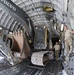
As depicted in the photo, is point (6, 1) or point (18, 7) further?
point (18, 7)

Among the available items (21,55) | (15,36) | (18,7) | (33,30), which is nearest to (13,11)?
(18,7)

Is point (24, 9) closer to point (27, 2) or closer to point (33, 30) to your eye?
point (27, 2)

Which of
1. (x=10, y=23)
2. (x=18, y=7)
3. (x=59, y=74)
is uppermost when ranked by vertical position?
(x=18, y=7)

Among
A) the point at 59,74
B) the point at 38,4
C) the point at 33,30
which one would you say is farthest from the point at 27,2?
the point at 59,74

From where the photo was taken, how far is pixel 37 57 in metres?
8.39

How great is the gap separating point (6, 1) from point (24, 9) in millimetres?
2239

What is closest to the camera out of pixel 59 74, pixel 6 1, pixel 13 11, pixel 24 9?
pixel 59 74

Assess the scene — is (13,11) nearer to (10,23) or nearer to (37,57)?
(10,23)

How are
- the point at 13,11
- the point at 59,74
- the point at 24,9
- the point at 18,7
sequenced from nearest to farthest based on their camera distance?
1. the point at 59,74
2. the point at 13,11
3. the point at 18,7
4. the point at 24,9

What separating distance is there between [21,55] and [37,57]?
1179mm

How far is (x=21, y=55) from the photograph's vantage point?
9.19 m

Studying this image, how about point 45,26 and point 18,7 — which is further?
point 45,26

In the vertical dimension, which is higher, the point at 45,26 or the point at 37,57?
the point at 45,26

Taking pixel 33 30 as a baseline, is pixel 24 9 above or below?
above
